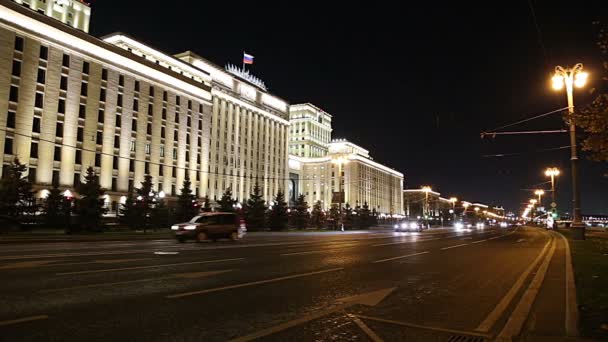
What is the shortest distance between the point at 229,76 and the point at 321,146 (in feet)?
206

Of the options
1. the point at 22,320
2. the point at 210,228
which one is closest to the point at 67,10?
the point at 210,228

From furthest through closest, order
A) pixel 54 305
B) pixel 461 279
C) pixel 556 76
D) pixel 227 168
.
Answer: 1. pixel 227 168
2. pixel 556 76
3. pixel 461 279
4. pixel 54 305

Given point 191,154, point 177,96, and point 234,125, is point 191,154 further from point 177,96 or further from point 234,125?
point 234,125

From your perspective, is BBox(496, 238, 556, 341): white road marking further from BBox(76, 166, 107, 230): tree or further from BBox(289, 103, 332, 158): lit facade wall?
BBox(289, 103, 332, 158): lit facade wall

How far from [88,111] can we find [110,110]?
385 cm

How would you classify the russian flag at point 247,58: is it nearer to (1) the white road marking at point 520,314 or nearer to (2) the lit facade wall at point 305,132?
(2) the lit facade wall at point 305,132

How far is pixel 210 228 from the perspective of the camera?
2302 cm

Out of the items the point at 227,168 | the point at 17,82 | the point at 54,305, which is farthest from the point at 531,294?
the point at 227,168

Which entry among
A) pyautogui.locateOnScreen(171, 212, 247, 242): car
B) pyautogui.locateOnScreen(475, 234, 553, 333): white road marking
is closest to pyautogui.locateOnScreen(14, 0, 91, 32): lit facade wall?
pyautogui.locateOnScreen(171, 212, 247, 242): car

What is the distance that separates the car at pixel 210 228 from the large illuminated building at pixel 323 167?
108 meters

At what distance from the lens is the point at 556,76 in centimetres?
2206

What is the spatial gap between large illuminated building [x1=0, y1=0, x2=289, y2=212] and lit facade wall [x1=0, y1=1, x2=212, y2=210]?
0.43 ft

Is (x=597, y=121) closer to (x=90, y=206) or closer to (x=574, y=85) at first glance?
(x=574, y=85)

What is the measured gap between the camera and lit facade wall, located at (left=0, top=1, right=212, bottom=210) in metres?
51.4
